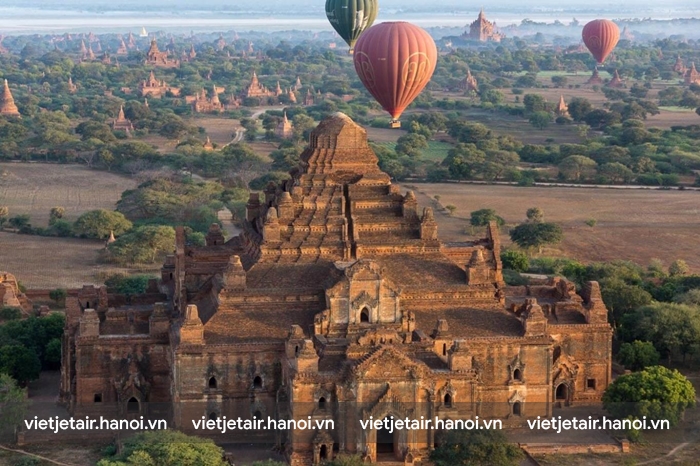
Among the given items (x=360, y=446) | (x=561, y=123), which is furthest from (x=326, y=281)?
(x=561, y=123)

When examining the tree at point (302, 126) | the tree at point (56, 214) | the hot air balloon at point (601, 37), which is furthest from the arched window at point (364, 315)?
the hot air balloon at point (601, 37)

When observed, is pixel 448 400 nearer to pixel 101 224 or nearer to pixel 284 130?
pixel 101 224

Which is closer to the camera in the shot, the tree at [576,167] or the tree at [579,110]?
the tree at [576,167]

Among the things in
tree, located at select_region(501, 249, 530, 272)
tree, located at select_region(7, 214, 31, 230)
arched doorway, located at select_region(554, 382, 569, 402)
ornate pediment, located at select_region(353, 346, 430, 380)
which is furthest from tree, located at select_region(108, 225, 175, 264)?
ornate pediment, located at select_region(353, 346, 430, 380)

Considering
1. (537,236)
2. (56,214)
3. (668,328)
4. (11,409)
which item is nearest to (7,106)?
(56,214)

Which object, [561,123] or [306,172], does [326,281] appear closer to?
[306,172]

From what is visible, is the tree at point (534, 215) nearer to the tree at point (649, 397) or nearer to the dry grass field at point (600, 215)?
the dry grass field at point (600, 215)

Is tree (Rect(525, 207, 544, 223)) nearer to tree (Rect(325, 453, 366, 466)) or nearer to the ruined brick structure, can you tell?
the ruined brick structure
